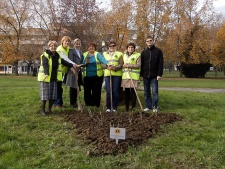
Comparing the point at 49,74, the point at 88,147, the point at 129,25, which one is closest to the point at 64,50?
the point at 49,74

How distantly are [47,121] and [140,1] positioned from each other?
35.4 meters

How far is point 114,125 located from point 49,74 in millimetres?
2316

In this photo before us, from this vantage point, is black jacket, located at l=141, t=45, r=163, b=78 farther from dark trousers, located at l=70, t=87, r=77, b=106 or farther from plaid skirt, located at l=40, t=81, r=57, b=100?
plaid skirt, located at l=40, t=81, r=57, b=100

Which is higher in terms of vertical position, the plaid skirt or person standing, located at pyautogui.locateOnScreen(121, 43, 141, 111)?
person standing, located at pyautogui.locateOnScreen(121, 43, 141, 111)

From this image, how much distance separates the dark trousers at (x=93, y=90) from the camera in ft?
28.3

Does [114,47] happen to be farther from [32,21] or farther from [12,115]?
[32,21]

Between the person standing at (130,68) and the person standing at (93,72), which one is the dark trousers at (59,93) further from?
the person standing at (130,68)

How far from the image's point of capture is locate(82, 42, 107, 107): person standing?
27.8 ft

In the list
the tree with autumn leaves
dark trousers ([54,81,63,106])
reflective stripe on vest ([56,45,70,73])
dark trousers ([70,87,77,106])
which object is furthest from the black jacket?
the tree with autumn leaves

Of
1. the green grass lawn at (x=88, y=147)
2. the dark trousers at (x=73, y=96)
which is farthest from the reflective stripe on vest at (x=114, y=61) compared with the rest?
the green grass lawn at (x=88, y=147)

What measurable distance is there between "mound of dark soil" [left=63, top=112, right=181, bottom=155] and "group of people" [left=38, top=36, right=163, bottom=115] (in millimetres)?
818

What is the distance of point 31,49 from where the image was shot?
53.8 metres

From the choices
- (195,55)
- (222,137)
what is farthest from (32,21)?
(222,137)

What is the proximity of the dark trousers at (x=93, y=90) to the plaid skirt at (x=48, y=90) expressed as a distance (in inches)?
42.2
